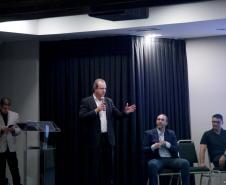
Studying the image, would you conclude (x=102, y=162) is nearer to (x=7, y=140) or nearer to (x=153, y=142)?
(x=153, y=142)

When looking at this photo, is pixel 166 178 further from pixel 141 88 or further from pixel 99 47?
pixel 99 47

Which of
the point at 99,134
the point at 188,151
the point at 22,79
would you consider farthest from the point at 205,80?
the point at 22,79

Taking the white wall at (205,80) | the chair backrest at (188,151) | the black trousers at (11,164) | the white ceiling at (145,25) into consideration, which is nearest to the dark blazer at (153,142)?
the chair backrest at (188,151)

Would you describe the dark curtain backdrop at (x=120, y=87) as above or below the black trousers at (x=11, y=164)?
above

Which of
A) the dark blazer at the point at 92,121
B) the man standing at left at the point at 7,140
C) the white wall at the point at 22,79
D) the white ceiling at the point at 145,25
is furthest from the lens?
the white wall at the point at 22,79

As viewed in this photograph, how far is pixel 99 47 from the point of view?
7277mm

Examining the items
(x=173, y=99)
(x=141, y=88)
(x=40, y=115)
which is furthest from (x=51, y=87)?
(x=173, y=99)

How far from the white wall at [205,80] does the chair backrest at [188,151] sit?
567 millimetres

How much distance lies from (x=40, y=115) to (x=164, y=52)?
2251mm

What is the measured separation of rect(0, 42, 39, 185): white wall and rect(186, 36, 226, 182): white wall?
2.52 meters

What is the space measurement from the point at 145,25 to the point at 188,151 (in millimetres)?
1958

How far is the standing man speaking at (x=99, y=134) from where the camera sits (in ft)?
19.4

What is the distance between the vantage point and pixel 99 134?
593 cm

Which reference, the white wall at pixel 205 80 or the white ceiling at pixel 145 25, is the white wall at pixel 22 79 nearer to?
the white ceiling at pixel 145 25
